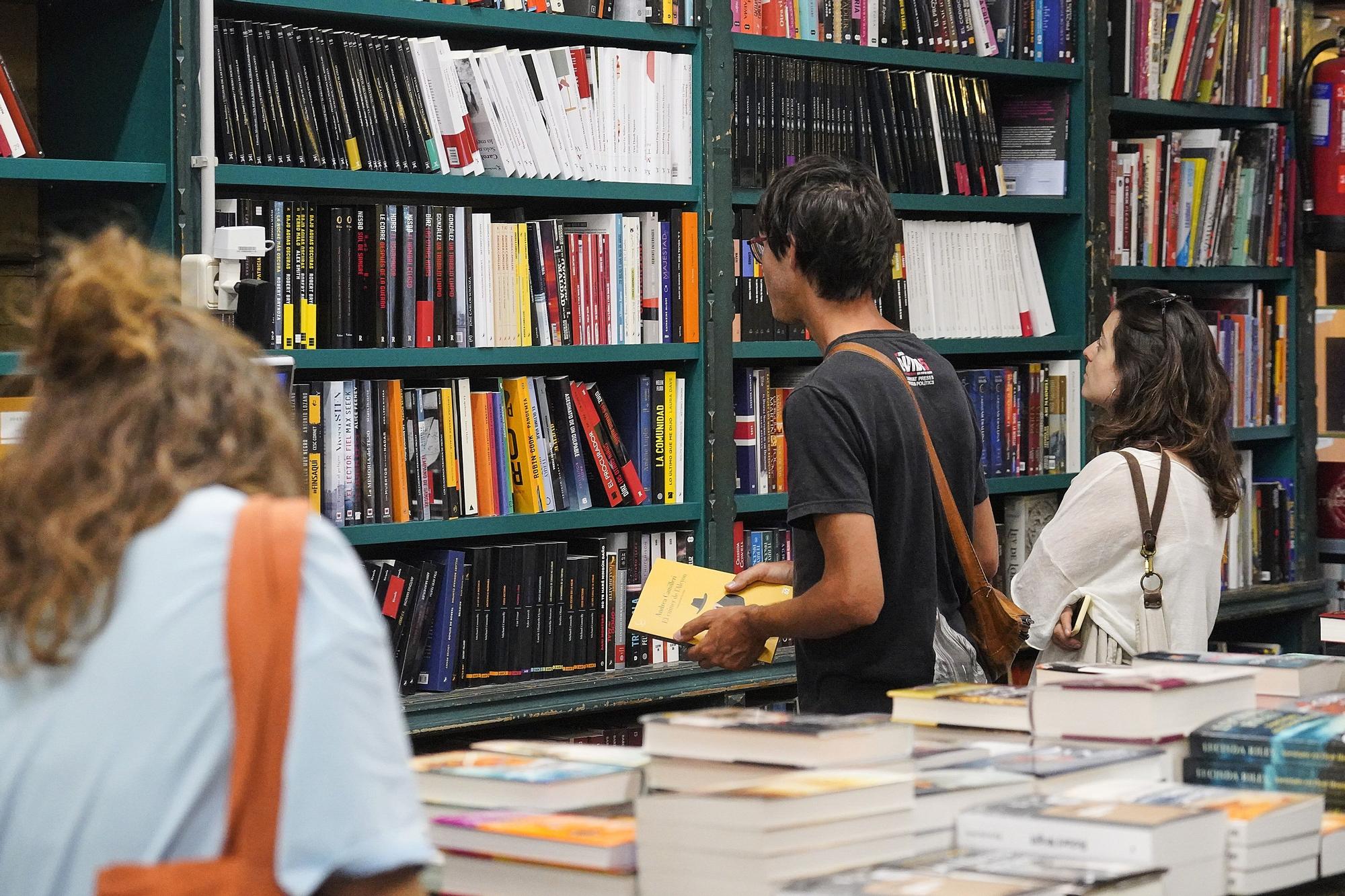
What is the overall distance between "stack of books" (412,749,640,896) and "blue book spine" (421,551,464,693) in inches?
65.0

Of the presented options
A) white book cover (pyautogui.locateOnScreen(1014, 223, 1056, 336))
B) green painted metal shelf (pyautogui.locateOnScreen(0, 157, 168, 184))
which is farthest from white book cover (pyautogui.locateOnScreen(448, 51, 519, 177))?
white book cover (pyautogui.locateOnScreen(1014, 223, 1056, 336))

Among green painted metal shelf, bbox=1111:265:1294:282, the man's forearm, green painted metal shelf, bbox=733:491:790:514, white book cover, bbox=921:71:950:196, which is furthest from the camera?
green painted metal shelf, bbox=1111:265:1294:282

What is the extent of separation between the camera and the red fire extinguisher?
15.2 ft

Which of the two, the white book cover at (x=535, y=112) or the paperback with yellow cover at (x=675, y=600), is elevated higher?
the white book cover at (x=535, y=112)

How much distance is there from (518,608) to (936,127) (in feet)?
5.17

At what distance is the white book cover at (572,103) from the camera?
3.30m

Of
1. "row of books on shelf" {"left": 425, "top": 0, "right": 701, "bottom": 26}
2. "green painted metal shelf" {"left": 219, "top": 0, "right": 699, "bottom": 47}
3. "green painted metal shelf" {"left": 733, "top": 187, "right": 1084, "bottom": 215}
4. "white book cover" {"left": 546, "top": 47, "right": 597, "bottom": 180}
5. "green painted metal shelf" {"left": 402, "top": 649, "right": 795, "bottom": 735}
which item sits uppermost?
"row of books on shelf" {"left": 425, "top": 0, "right": 701, "bottom": 26}

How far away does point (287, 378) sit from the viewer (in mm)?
2715

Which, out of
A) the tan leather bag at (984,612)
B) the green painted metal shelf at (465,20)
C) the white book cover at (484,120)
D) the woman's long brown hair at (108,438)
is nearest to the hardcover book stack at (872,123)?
the green painted metal shelf at (465,20)

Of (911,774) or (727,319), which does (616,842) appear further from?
(727,319)

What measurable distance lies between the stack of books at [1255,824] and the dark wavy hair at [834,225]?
38.9 inches

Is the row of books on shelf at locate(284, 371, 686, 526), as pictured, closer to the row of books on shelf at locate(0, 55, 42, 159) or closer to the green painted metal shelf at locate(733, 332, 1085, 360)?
the green painted metal shelf at locate(733, 332, 1085, 360)

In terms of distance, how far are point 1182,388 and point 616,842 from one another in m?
1.75

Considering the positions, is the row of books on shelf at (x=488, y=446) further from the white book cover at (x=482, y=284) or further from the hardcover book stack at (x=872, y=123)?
the hardcover book stack at (x=872, y=123)
